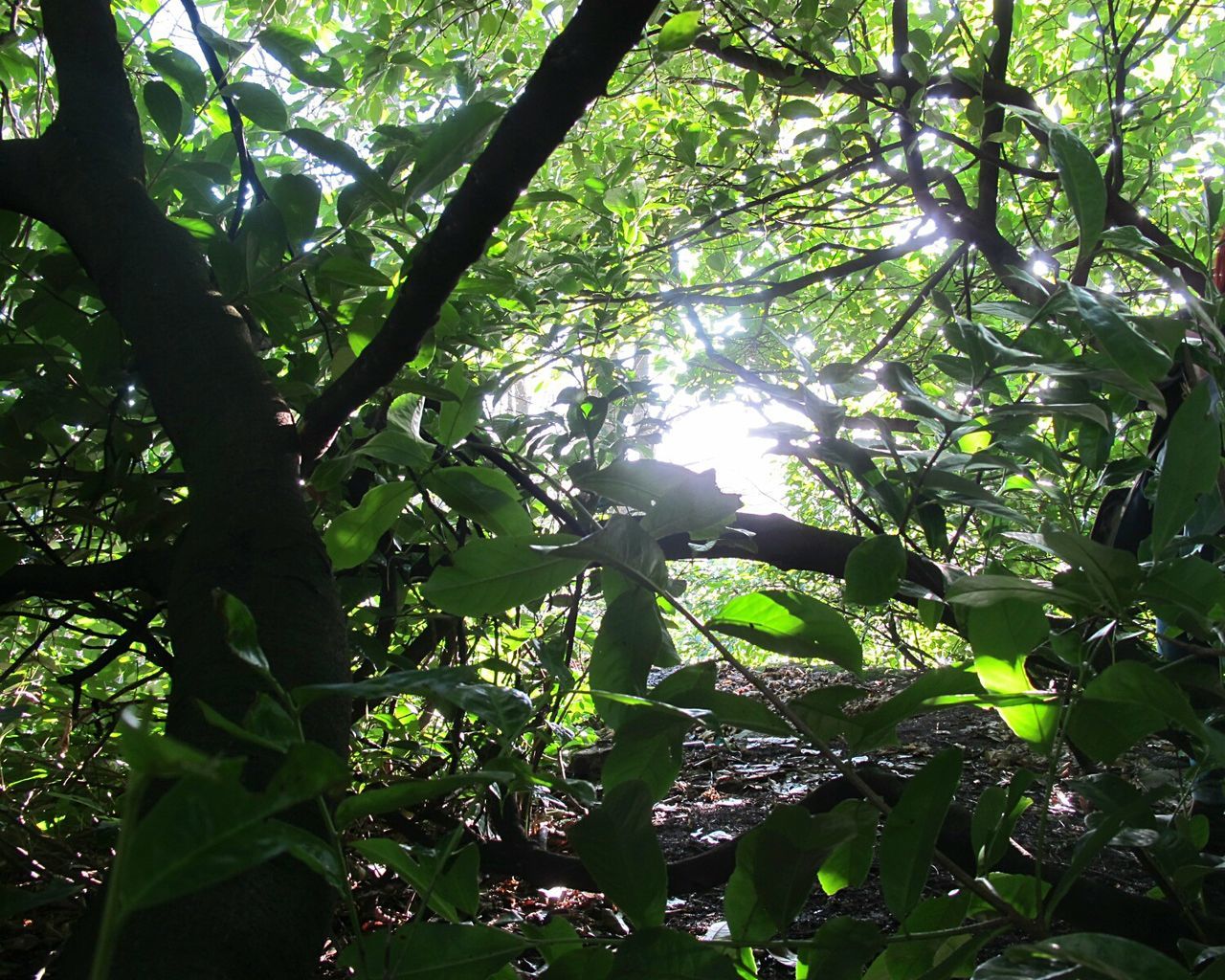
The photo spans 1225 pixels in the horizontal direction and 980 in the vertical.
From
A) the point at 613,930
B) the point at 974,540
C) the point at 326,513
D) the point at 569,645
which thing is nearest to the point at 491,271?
the point at 326,513

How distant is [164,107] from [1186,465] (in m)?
0.98

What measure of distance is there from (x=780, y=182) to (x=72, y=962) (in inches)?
92.9

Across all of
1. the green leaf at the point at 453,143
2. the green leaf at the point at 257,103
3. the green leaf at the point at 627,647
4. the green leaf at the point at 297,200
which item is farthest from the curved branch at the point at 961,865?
the green leaf at the point at 257,103

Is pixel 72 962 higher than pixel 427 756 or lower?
lower

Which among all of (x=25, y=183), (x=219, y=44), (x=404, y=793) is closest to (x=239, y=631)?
(x=404, y=793)

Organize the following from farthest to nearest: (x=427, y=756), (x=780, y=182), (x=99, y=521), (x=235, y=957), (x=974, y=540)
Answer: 1. (x=780, y=182)
2. (x=974, y=540)
3. (x=427, y=756)
4. (x=99, y=521)
5. (x=235, y=957)

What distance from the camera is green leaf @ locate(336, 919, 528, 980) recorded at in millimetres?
392

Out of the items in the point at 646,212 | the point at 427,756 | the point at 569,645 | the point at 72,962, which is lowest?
the point at 72,962

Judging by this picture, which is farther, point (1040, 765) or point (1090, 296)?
point (1040, 765)

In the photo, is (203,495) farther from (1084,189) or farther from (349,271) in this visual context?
(1084,189)

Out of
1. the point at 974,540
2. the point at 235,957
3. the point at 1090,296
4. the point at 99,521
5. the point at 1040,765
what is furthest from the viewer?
the point at 974,540

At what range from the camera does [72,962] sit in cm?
39

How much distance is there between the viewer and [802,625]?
0.51 meters

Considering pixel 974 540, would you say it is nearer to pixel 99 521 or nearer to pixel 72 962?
pixel 99 521
